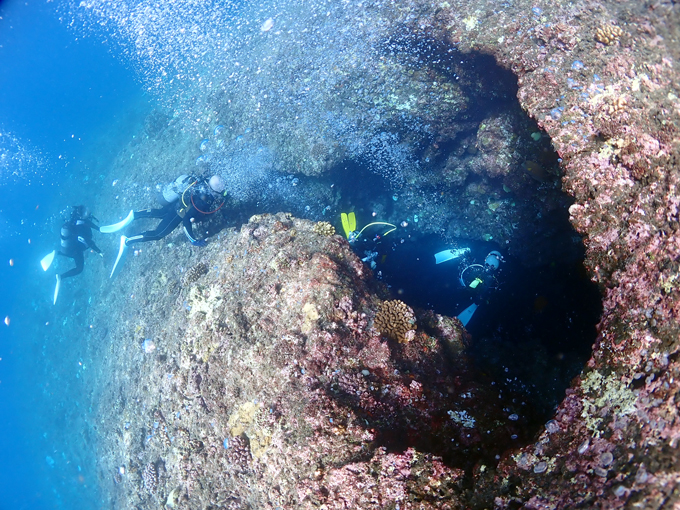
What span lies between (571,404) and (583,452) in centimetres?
38

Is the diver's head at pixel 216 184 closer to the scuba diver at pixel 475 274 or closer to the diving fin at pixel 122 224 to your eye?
the diving fin at pixel 122 224

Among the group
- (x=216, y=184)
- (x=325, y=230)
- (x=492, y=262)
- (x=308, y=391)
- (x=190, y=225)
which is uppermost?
(x=216, y=184)

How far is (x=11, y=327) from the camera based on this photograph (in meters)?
23.2

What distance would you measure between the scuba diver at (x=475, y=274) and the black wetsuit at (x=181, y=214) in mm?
5386

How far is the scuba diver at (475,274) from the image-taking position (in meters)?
5.68

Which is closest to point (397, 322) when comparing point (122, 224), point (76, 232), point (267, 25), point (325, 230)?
point (325, 230)

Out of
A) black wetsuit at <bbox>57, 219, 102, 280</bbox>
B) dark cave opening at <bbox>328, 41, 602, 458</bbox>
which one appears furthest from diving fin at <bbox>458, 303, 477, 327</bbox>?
black wetsuit at <bbox>57, 219, 102, 280</bbox>

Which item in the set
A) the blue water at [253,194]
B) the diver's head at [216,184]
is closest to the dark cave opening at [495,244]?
the blue water at [253,194]

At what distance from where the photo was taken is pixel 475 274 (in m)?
5.95

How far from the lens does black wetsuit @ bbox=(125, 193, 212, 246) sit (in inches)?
297

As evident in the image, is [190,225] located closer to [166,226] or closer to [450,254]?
[166,226]

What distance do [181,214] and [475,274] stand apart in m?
6.72

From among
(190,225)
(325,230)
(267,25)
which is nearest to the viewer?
(325,230)

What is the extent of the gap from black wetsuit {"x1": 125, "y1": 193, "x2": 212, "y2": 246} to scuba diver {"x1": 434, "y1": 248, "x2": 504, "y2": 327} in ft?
17.7
